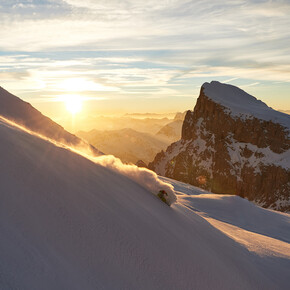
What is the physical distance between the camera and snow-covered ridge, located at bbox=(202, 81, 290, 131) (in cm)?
16375

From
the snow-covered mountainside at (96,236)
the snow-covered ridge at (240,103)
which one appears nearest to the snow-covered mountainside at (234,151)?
the snow-covered ridge at (240,103)

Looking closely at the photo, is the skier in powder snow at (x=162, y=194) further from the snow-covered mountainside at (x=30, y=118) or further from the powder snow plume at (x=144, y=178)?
the snow-covered mountainside at (x=30, y=118)

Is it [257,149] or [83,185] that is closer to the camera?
[83,185]

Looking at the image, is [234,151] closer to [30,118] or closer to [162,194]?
[30,118]

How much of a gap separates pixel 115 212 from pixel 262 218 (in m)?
24.1

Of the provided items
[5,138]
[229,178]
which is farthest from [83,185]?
[229,178]

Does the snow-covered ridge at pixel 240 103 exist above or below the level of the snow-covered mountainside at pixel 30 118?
above

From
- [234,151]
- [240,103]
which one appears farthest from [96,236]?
[240,103]

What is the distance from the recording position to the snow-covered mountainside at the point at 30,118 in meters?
20.4

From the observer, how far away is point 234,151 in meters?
166

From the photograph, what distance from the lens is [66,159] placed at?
934cm

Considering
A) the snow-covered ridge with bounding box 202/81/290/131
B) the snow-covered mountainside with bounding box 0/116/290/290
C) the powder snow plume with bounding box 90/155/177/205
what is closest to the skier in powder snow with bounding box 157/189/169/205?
the powder snow plume with bounding box 90/155/177/205

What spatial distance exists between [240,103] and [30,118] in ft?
593

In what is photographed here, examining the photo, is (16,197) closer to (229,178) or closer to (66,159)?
(66,159)
